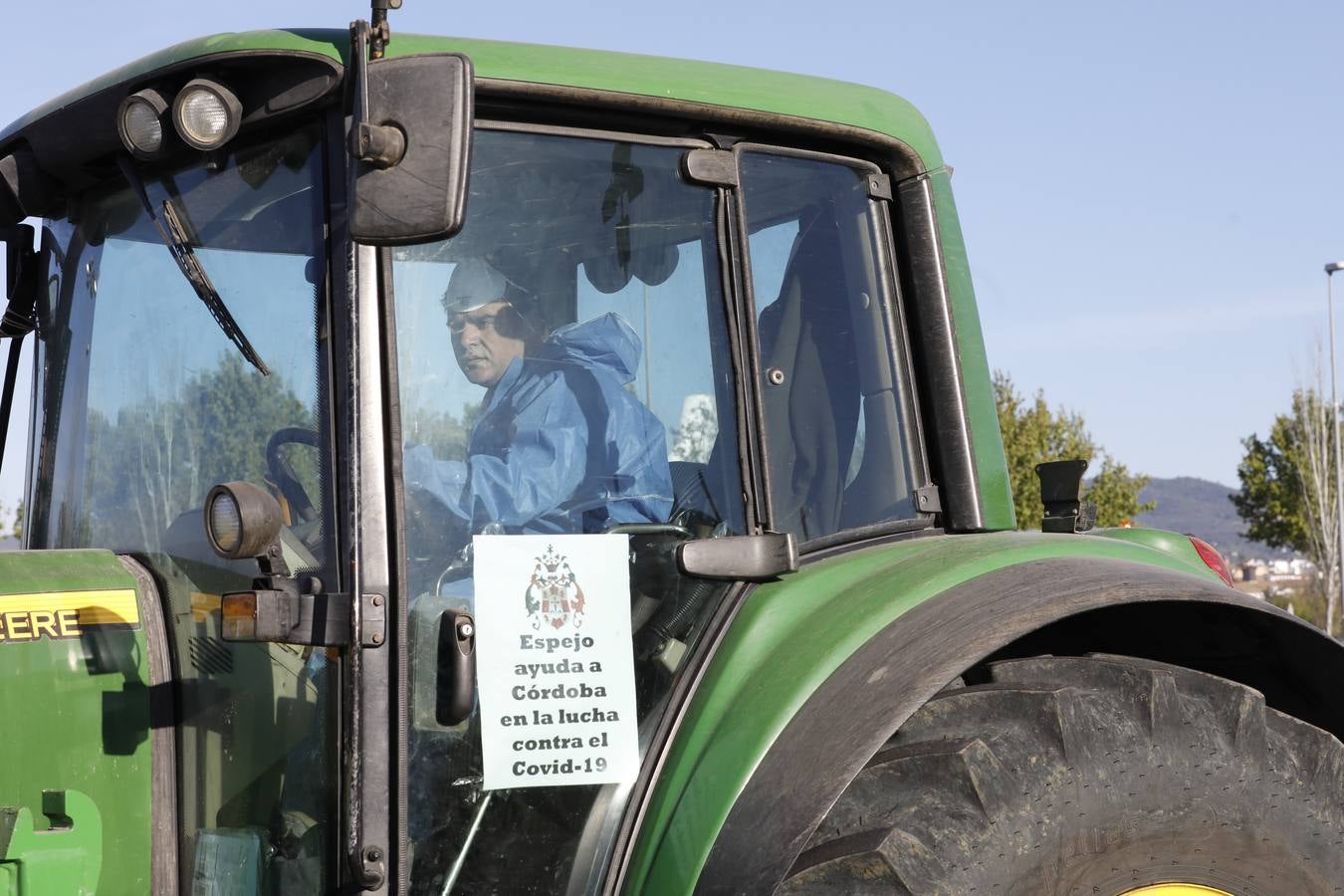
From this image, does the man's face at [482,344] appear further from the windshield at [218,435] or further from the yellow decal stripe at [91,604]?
the yellow decal stripe at [91,604]

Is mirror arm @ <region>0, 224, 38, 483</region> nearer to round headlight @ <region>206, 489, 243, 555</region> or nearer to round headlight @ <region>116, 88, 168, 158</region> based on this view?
round headlight @ <region>116, 88, 168, 158</region>

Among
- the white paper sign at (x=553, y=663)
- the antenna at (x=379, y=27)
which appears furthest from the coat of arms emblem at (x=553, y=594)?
the antenna at (x=379, y=27)

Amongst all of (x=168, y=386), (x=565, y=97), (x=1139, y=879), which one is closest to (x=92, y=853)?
(x=168, y=386)

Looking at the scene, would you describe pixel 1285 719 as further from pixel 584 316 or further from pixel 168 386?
pixel 168 386

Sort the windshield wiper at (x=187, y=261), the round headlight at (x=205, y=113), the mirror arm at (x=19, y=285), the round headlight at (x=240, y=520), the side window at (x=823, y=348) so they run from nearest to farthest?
1. the round headlight at (x=240, y=520)
2. the round headlight at (x=205, y=113)
3. the windshield wiper at (x=187, y=261)
4. the side window at (x=823, y=348)
5. the mirror arm at (x=19, y=285)

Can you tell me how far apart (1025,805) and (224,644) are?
4.79ft

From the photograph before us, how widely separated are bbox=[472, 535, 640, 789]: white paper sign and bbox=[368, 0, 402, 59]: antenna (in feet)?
2.76

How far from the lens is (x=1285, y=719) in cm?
281

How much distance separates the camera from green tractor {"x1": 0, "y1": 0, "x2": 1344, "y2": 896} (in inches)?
96.7

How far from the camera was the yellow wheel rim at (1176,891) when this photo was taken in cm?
A: 261

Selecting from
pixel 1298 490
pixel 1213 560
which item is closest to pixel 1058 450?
pixel 1298 490

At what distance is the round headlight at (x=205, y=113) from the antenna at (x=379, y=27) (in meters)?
0.35

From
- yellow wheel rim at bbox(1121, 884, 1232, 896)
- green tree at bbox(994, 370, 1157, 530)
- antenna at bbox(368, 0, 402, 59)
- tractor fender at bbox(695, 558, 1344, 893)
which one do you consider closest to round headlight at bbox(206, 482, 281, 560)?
antenna at bbox(368, 0, 402, 59)

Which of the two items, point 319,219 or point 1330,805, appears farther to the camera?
point 1330,805
